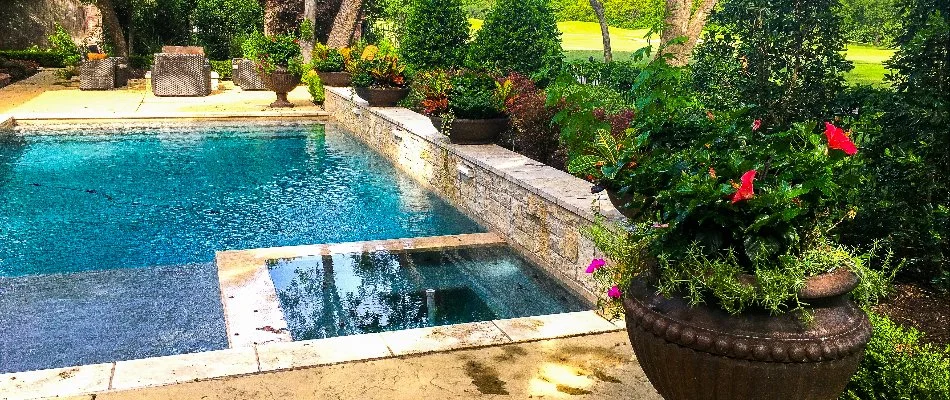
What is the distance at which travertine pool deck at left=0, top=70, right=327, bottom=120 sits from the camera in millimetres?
15609

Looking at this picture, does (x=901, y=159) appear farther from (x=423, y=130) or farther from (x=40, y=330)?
(x=423, y=130)

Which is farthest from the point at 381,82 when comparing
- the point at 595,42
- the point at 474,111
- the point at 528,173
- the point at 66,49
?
the point at 595,42

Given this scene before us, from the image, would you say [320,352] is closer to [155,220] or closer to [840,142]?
[840,142]

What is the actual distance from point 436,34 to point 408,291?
8361 mm

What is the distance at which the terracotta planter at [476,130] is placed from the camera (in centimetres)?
918

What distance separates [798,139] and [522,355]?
189cm

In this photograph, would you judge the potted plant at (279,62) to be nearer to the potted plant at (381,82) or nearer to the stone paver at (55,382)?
the potted plant at (381,82)

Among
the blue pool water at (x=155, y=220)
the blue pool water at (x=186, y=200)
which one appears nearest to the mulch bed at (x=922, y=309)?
the blue pool water at (x=155, y=220)

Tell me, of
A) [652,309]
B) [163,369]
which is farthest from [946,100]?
[163,369]

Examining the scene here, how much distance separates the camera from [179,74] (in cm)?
1925

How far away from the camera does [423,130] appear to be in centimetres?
1070

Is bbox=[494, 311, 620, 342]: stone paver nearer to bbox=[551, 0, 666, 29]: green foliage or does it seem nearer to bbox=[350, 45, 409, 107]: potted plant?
bbox=[350, 45, 409, 107]: potted plant

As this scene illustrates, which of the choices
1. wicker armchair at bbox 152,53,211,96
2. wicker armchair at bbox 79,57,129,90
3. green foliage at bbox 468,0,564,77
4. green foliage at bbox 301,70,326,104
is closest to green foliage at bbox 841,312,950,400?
green foliage at bbox 468,0,564,77

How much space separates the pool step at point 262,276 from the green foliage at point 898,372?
324 centimetres
